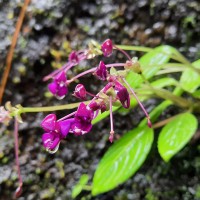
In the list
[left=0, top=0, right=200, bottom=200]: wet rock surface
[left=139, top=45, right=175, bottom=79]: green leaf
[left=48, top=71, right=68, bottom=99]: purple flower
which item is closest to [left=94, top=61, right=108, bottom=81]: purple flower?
[left=48, top=71, right=68, bottom=99]: purple flower

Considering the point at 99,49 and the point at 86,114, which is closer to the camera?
the point at 86,114

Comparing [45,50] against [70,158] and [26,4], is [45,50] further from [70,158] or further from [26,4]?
[70,158]

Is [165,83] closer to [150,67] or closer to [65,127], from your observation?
[150,67]

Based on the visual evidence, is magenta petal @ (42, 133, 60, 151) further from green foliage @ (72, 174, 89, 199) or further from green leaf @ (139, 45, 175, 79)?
green foliage @ (72, 174, 89, 199)

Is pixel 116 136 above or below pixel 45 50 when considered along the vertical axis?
below

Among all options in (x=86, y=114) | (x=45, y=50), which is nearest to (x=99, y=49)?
(x=86, y=114)

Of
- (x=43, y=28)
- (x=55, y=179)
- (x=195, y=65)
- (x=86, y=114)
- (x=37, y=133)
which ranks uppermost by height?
(x=86, y=114)
